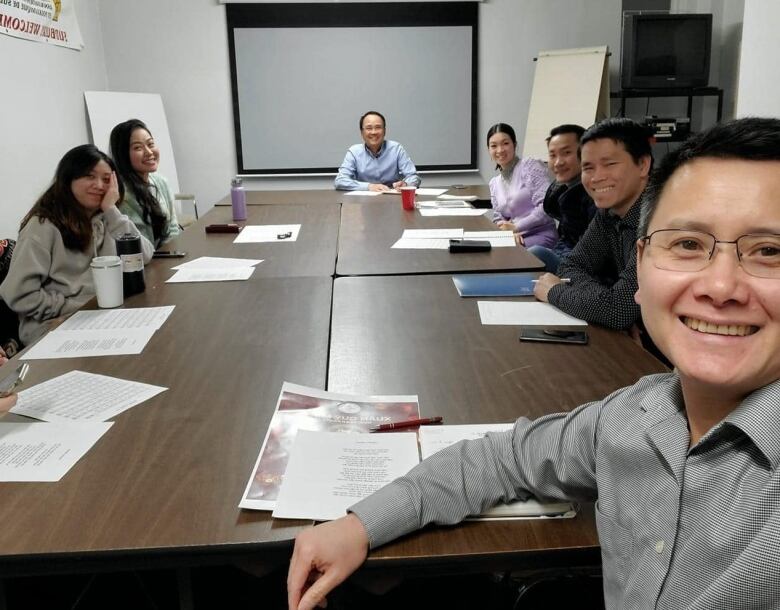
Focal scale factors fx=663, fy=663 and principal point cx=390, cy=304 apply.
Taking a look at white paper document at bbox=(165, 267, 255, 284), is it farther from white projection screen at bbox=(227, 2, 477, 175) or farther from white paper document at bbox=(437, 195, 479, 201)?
white projection screen at bbox=(227, 2, 477, 175)

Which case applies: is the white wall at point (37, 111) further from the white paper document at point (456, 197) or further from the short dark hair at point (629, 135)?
the short dark hair at point (629, 135)

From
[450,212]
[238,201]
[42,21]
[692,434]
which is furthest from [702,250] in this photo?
[42,21]

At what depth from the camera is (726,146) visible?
27.2 inches

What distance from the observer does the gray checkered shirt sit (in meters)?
0.61

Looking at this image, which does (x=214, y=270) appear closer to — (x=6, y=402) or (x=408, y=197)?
(x=6, y=402)

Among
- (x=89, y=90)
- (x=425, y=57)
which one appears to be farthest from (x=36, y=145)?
(x=425, y=57)

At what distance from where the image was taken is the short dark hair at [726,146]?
668mm

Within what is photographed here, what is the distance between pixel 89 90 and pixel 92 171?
3302 millimetres

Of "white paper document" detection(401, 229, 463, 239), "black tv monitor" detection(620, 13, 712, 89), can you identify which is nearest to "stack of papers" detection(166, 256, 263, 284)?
"white paper document" detection(401, 229, 463, 239)

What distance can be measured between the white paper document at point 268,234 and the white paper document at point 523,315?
48.0 inches

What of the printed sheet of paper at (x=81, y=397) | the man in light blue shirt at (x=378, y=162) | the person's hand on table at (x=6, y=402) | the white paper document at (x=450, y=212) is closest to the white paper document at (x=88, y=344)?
the printed sheet of paper at (x=81, y=397)

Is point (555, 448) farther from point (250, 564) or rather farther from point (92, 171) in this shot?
point (92, 171)

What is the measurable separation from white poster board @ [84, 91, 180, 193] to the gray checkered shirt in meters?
4.75

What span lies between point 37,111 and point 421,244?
3098 mm
